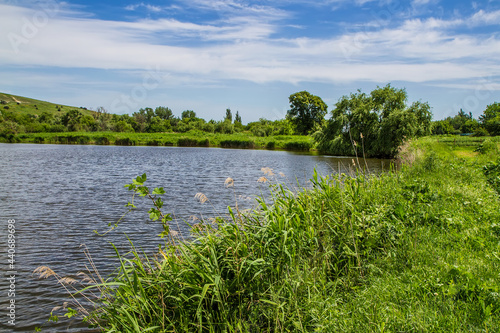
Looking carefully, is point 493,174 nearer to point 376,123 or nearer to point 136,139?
point 376,123

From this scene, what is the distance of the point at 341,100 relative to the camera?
4806 centimetres

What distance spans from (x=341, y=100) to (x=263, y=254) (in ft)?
152

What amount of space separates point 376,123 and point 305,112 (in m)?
46.5

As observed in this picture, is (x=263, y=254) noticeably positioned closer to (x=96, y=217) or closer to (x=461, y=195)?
(x=461, y=195)

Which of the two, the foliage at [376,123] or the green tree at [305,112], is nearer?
the foliage at [376,123]

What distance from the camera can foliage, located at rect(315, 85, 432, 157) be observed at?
4072cm

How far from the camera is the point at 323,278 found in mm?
5258

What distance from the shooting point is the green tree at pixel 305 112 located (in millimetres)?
88625

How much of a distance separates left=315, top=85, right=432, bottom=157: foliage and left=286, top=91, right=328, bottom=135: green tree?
126 ft

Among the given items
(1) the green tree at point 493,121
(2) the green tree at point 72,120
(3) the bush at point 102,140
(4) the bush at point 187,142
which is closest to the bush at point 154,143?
(4) the bush at point 187,142

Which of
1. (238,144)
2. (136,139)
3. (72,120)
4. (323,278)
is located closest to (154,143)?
(136,139)

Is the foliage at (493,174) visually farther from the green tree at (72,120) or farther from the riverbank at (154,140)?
the green tree at (72,120)

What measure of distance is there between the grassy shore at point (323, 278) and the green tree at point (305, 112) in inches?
3303

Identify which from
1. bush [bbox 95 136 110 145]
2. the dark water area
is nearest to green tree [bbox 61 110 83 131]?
bush [bbox 95 136 110 145]
